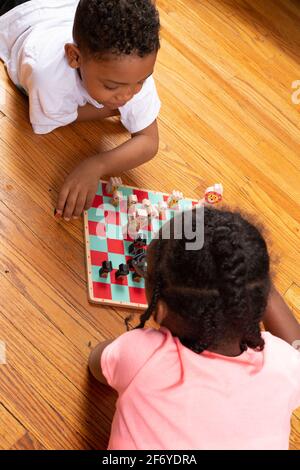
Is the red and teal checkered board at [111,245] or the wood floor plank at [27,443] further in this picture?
the red and teal checkered board at [111,245]

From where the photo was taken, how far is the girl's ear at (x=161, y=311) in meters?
1.00

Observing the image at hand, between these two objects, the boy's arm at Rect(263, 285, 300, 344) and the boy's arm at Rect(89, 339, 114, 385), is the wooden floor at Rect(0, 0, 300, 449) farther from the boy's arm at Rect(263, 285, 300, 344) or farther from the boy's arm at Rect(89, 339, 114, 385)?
the boy's arm at Rect(263, 285, 300, 344)

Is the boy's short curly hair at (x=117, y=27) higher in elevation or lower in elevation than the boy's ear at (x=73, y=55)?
higher

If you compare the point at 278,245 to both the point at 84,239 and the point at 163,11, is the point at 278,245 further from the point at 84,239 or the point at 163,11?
the point at 163,11

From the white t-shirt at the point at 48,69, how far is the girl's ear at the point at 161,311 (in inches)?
23.5

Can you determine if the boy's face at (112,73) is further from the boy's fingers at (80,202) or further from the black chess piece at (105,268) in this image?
the black chess piece at (105,268)

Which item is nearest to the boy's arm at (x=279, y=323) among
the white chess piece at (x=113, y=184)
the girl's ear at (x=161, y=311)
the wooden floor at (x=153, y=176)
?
the wooden floor at (x=153, y=176)

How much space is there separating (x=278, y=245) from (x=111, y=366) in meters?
0.65

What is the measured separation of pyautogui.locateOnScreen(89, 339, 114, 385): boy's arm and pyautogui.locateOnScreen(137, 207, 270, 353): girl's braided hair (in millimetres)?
203

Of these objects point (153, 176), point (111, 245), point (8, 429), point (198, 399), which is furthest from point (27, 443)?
point (153, 176)

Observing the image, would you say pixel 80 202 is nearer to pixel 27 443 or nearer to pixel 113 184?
→ pixel 113 184

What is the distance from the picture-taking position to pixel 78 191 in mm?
1345
